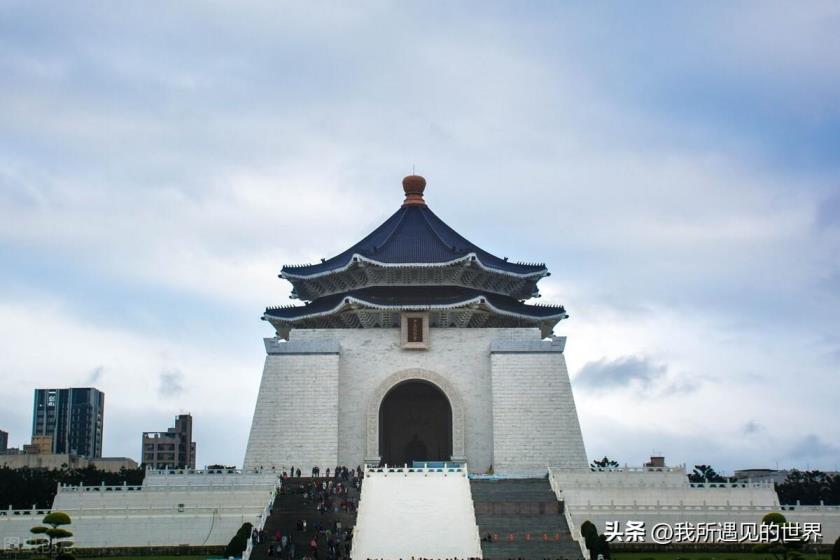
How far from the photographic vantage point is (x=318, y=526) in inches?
1113

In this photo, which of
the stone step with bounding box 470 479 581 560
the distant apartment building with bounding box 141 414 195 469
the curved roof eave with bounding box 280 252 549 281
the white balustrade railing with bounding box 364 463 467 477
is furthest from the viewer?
the distant apartment building with bounding box 141 414 195 469

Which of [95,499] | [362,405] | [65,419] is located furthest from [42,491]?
[65,419]

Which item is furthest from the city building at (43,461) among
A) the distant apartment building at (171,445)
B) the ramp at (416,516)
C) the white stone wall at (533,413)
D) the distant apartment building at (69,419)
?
the ramp at (416,516)

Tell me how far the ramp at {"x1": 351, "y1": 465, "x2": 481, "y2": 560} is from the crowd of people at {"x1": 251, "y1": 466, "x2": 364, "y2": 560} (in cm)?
38

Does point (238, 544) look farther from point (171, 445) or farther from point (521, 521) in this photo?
point (171, 445)

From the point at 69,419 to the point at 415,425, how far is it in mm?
45955

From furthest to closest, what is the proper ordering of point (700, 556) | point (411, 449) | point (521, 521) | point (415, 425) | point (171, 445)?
point (171, 445) → point (415, 425) → point (411, 449) → point (521, 521) → point (700, 556)

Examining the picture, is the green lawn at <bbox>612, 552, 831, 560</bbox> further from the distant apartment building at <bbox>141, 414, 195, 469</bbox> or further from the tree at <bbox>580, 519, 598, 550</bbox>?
the distant apartment building at <bbox>141, 414, 195, 469</bbox>

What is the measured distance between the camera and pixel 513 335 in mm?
38375

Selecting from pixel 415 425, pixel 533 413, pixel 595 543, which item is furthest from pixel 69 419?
pixel 595 543

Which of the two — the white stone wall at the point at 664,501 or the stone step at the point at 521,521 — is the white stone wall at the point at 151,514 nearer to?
the stone step at the point at 521,521

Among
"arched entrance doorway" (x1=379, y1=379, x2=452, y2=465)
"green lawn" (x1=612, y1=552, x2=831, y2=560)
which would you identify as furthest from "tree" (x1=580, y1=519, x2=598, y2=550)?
"arched entrance doorway" (x1=379, y1=379, x2=452, y2=465)

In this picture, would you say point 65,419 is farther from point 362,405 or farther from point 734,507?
point 734,507

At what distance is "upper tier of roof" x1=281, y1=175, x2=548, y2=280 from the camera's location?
1527 inches
